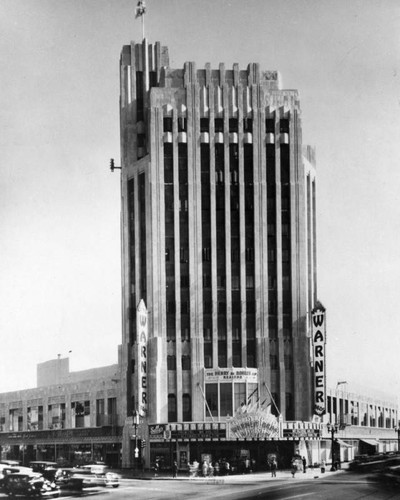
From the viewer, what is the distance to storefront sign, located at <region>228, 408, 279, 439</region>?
274 ft

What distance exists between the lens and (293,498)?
45938 mm

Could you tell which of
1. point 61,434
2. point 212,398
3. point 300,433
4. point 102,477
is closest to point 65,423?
point 61,434

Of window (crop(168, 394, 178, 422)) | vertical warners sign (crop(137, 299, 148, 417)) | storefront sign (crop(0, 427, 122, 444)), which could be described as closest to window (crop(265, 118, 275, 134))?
vertical warners sign (crop(137, 299, 148, 417))

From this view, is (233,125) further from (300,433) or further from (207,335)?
(300,433)

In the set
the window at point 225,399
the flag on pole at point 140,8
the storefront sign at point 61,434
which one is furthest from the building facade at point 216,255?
the flag on pole at point 140,8

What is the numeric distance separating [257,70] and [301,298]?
88.7ft

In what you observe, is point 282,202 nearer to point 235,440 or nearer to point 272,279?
point 272,279

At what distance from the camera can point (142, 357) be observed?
89.1m

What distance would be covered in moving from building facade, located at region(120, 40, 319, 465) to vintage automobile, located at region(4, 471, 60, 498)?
5102 centimetres

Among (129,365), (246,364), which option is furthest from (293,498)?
(129,365)

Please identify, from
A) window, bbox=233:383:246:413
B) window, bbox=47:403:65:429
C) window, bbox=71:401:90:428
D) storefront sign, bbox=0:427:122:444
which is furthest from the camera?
window, bbox=47:403:65:429

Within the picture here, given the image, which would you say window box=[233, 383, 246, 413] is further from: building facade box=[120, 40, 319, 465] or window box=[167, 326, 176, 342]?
window box=[167, 326, 176, 342]

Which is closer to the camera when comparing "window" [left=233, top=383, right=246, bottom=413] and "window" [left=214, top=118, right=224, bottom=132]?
"window" [left=233, top=383, right=246, bottom=413]

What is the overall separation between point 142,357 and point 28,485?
52.8m
